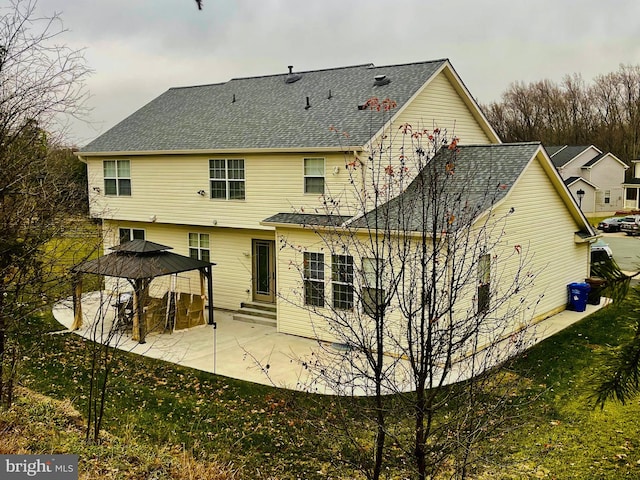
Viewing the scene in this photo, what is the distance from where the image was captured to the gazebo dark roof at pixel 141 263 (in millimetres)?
14758

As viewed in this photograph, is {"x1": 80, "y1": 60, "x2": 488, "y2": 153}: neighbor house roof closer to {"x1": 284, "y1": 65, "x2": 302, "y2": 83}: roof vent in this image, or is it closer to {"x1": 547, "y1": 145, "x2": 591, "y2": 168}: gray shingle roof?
{"x1": 284, "y1": 65, "x2": 302, "y2": 83}: roof vent

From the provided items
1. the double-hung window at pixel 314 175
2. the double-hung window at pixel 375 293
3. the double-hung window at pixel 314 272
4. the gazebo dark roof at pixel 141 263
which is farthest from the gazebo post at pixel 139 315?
→ the double-hung window at pixel 375 293

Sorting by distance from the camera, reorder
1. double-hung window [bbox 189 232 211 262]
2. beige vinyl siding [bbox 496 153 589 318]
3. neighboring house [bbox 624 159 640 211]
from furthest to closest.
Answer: neighboring house [bbox 624 159 640 211]
double-hung window [bbox 189 232 211 262]
beige vinyl siding [bbox 496 153 589 318]

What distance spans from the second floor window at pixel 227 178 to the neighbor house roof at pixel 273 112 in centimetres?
55

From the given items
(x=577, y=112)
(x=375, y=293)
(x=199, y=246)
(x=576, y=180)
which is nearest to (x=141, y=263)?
(x=199, y=246)

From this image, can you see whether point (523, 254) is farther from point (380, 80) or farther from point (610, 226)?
point (610, 226)

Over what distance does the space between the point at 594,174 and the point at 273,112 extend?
134 feet

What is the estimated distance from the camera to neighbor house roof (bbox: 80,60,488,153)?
16.1 metres

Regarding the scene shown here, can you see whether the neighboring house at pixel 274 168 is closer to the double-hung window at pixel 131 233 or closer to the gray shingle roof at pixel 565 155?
the double-hung window at pixel 131 233

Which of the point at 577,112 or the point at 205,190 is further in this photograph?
the point at 577,112

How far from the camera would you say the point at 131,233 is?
70.6ft

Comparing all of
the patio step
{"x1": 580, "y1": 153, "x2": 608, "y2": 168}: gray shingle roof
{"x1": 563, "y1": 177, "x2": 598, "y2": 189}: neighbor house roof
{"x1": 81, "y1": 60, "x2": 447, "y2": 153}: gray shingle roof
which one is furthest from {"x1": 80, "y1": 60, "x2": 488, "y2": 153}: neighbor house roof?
{"x1": 580, "y1": 153, "x2": 608, "y2": 168}: gray shingle roof

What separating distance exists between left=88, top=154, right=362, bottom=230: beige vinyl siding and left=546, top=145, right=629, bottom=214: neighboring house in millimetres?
37518

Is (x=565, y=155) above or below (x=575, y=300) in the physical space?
above
